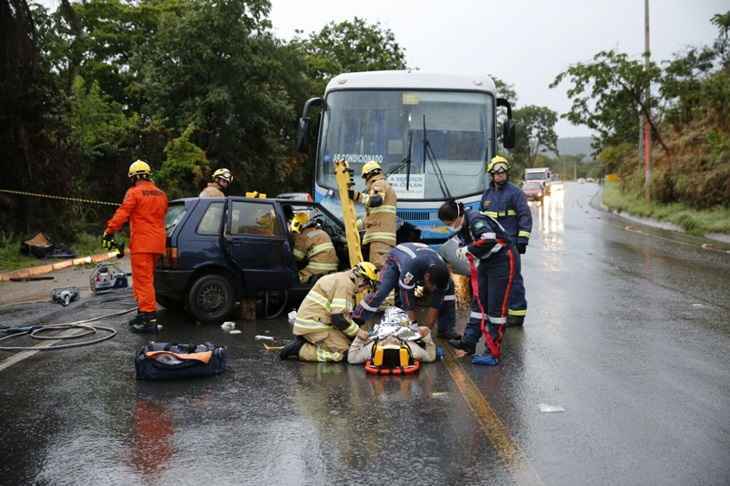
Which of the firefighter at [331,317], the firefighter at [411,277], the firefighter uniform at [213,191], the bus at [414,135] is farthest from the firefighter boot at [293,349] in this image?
the bus at [414,135]

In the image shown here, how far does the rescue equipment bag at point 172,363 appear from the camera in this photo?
22.7ft

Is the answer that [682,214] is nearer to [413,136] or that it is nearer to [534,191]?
[413,136]

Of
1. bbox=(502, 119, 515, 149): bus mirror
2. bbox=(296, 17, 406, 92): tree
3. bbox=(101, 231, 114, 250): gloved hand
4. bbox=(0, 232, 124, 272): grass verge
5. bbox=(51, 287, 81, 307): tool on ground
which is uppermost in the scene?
bbox=(296, 17, 406, 92): tree

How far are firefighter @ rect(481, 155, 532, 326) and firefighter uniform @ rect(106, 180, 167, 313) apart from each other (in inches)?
Result: 152

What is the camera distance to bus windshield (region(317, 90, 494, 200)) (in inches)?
483

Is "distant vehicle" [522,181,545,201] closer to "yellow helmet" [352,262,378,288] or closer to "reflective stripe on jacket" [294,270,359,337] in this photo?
"reflective stripe on jacket" [294,270,359,337]

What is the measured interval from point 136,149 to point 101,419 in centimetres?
1829

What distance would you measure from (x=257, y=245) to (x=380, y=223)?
1.58 metres

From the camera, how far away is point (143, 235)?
30.1 feet

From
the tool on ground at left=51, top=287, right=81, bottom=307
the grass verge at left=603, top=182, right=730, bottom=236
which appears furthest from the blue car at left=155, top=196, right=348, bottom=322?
the grass verge at left=603, top=182, right=730, bottom=236

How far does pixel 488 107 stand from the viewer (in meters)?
12.8

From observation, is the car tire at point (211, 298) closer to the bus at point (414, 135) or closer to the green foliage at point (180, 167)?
the bus at point (414, 135)

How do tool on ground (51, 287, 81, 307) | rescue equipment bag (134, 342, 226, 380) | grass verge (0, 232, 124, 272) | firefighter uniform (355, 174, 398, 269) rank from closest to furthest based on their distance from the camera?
rescue equipment bag (134, 342, 226, 380), firefighter uniform (355, 174, 398, 269), tool on ground (51, 287, 81, 307), grass verge (0, 232, 124, 272)

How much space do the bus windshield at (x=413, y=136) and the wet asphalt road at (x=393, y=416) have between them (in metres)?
3.50
